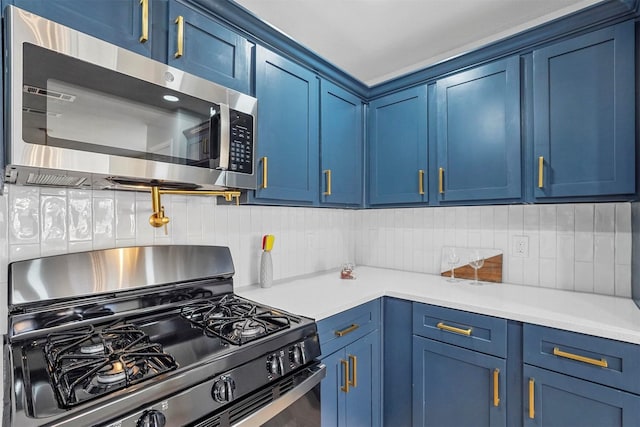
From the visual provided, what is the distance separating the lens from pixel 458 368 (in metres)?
1.49

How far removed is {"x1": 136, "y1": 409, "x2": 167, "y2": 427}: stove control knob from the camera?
2.37 feet

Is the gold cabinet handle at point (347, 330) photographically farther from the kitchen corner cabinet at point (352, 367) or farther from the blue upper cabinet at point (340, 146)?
the blue upper cabinet at point (340, 146)

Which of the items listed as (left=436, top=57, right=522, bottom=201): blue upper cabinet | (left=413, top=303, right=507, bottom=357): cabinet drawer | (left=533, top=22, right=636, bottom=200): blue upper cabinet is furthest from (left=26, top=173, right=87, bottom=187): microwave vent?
(left=533, top=22, right=636, bottom=200): blue upper cabinet

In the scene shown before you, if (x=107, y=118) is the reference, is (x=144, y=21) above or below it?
above

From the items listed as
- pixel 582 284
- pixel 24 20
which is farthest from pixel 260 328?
pixel 582 284

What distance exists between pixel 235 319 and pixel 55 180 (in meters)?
0.75

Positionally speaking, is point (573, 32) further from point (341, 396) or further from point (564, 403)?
point (341, 396)

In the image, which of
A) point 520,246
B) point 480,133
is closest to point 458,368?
point 520,246

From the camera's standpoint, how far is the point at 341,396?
1.44 m

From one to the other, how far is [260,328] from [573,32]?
187 centimetres

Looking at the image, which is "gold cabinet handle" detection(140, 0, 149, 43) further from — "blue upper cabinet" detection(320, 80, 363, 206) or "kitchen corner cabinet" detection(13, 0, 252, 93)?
"blue upper cabinet" detection(320, 80, 363, 206)

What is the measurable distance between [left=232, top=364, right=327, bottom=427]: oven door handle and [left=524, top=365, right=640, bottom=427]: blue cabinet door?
0.87 metres

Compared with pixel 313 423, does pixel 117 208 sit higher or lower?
higher

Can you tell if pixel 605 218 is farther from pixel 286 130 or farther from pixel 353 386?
pixel 286 130
